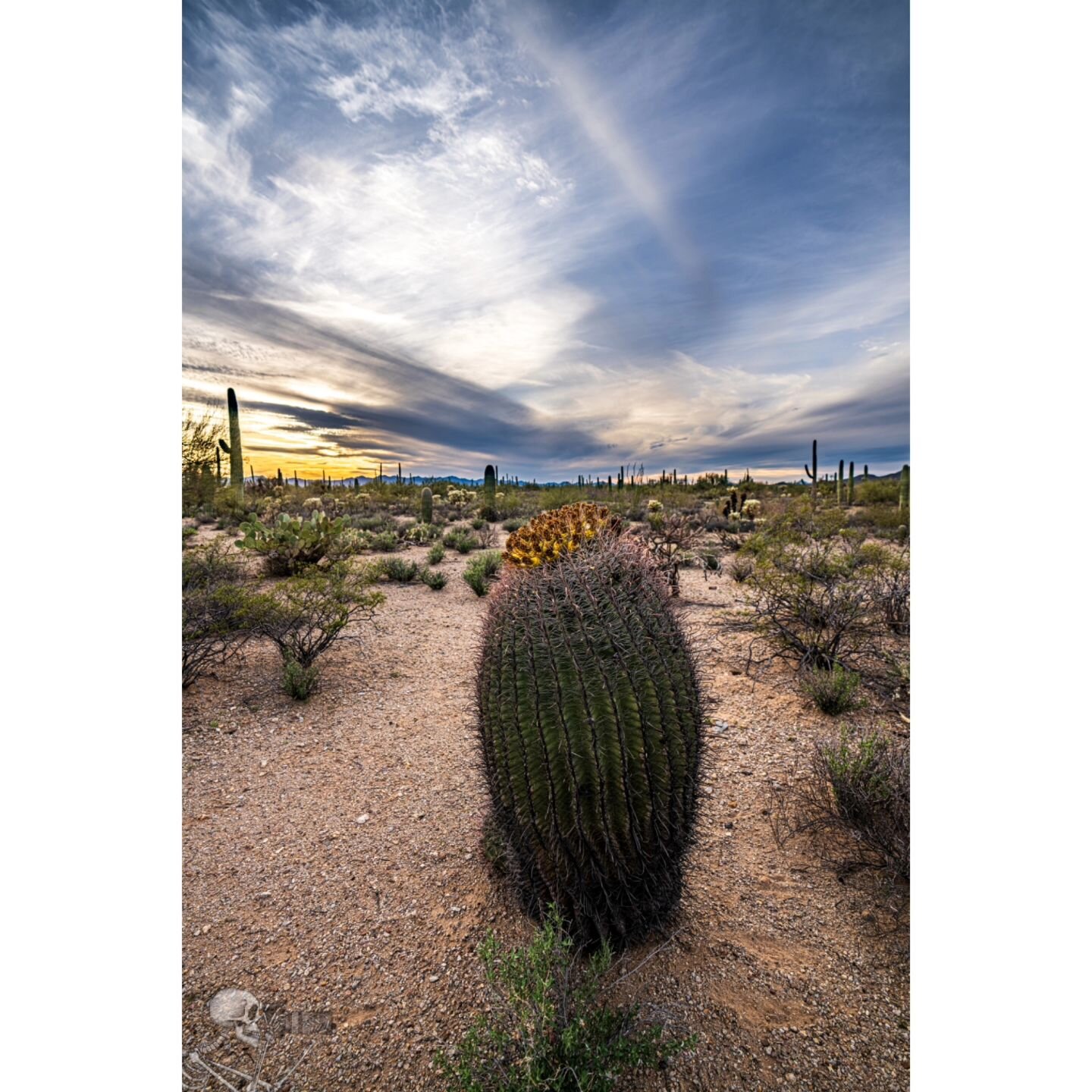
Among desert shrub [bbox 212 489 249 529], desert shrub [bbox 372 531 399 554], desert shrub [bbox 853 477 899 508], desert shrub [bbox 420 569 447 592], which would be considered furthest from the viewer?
desert shrub [bbox 853 477 899 508]

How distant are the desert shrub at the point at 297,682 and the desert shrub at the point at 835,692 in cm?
321

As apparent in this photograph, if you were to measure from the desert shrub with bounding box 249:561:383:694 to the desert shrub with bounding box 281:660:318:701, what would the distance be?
0.12 meters

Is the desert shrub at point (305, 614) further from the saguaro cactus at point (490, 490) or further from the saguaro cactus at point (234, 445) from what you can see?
the saguaro cactus at point (490, 490)

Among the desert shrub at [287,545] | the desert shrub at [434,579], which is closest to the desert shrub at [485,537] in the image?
the desert shrub at [434,579]

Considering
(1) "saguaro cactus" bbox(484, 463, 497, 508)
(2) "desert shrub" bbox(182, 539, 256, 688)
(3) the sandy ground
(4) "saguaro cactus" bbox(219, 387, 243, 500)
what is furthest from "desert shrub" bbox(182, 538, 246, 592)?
(1) "saguaro cactus" bbox(484, 463, 497, 508)

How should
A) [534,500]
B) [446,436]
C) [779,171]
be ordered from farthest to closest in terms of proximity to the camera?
1. [534,500]
2. [446,436]
3. [779,171]

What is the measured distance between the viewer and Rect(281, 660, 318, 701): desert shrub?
3.48 m

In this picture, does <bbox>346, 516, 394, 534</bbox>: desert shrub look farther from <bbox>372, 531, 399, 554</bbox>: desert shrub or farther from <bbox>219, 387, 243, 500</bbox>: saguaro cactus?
<bbox>219, 387, 243, 500</bbox>: saguaro cactus

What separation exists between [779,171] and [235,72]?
1387mm

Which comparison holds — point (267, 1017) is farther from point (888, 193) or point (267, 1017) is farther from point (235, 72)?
point (888, 193)

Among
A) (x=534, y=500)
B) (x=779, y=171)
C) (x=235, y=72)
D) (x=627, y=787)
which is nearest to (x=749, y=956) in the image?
(x=627, y=787)

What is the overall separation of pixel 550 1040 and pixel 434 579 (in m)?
5.62

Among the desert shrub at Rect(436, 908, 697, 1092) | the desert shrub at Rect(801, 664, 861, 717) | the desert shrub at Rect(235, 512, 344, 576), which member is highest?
the desert shrub at Rect(235, 512, 344, 576)
